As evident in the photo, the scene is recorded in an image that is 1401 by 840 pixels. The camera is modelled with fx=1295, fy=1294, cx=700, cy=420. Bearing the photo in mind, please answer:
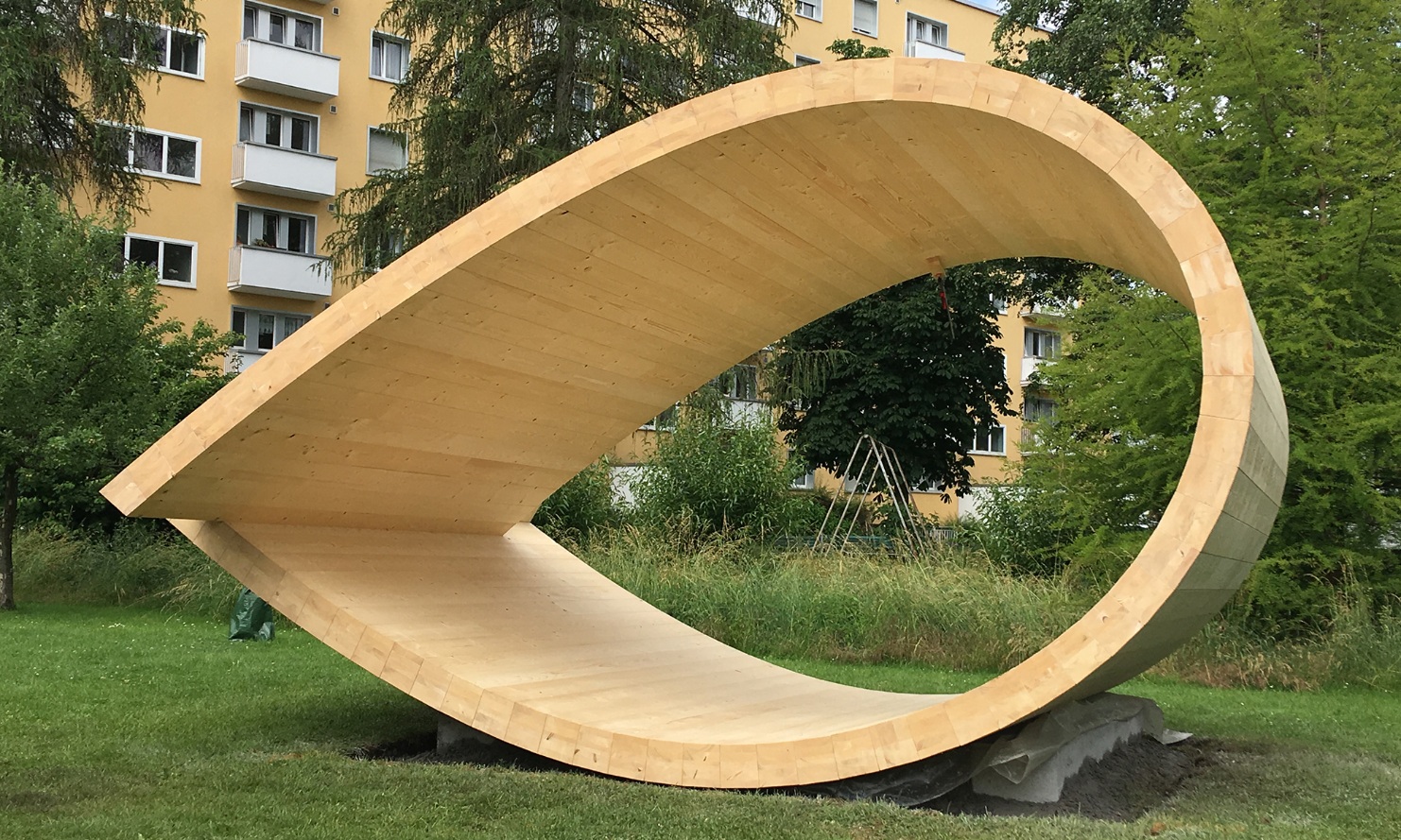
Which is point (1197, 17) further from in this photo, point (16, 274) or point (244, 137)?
point (244, 137)

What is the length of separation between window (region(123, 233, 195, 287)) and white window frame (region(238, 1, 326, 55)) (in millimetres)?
4688

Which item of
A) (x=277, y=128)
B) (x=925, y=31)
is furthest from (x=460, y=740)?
(x=925, y=31)

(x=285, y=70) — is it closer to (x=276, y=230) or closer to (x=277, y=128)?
(x=277, y=128)

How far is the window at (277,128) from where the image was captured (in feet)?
92.4

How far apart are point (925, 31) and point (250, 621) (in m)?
30.4

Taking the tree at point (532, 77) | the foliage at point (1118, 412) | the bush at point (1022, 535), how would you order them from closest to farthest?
the foliage at point (1118, 412) < the bush at point (1022, 535) < the tree at point (532, 77)

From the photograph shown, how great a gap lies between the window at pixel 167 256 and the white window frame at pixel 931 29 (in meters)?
19.7

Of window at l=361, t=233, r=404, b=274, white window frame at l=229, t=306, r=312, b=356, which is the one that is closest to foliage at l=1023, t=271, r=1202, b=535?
window at l=361, t=233, r=404, b=274

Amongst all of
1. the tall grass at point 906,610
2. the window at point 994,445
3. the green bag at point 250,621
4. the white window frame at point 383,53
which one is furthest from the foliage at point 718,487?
the window at point 994,445

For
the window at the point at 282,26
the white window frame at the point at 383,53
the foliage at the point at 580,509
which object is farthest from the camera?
the white window frame at the point at 383,53

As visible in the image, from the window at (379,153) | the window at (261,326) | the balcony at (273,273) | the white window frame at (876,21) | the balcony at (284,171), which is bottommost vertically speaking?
the window at (261,326)

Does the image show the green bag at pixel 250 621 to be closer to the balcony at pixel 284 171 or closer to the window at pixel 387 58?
Answer: the balcony at pixel 284 171

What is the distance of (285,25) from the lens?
28.2 m

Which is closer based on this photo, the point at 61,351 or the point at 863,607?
the point at 863,607
